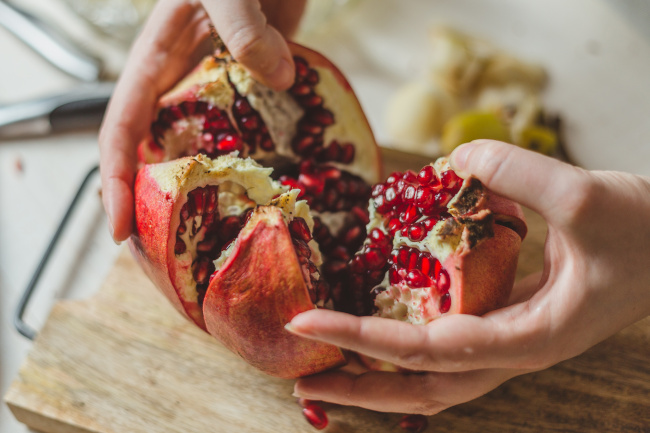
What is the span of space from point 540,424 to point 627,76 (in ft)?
4.33

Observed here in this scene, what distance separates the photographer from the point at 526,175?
2.71 ft

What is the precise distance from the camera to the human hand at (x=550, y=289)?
0.83 meters

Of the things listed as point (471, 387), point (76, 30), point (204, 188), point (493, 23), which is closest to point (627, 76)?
point (493, 23)

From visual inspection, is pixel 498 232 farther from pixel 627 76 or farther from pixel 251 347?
pixel 627 76

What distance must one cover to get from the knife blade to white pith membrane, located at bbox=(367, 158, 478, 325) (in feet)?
3.47

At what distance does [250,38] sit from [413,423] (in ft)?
2.72

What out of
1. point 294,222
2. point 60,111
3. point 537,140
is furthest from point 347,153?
point 60,111

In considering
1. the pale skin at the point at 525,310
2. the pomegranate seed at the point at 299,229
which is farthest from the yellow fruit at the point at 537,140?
the pomegranate seed at the point at 299,229

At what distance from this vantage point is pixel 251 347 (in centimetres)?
96

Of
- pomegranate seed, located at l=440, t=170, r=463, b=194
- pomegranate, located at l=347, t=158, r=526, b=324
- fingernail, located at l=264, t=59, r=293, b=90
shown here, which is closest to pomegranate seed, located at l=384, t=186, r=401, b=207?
pomegranate, located at l=347, t=158, r=526, b=324

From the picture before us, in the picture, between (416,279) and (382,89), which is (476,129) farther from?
(416,279)

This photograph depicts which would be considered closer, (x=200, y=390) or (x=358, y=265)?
(x=358, y=265)

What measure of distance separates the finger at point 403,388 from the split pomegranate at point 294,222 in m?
0.05

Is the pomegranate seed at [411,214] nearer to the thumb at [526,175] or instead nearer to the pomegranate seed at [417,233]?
the pomegranate seed at [417,233]
